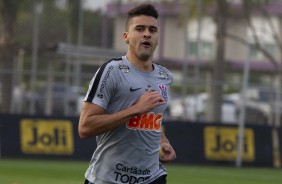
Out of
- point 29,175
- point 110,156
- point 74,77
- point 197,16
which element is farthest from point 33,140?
point 110,156

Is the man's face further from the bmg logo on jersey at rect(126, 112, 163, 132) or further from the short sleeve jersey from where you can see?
the bmg logo on jersey at rect(126, 112, 163, 132)

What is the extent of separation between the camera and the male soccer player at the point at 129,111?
677 cm

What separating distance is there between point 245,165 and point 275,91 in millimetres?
3980

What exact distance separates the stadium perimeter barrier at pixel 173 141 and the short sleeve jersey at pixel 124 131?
15.7m

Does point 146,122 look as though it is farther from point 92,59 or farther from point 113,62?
point 92,59

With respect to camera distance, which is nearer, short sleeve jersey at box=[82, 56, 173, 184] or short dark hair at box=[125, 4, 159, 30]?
short sleeve jersey at box=[82, 56, 173, 184]

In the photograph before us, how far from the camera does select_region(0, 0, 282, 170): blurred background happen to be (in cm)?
2531

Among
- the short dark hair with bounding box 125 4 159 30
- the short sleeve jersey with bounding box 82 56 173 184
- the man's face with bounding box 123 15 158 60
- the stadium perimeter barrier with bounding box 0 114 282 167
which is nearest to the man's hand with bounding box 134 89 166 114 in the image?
the short sleeve jersey with bounding box 82 56 173 184

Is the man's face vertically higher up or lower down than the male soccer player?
higher up

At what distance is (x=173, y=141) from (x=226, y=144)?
1771 millimetres

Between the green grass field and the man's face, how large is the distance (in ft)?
30.2

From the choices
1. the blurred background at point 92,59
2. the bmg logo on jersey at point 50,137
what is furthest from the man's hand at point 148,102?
the bmg logo on jersey at point 50,137

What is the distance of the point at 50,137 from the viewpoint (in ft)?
77.2

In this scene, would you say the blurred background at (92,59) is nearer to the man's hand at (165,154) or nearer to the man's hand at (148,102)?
the man's hand at (165,154)
